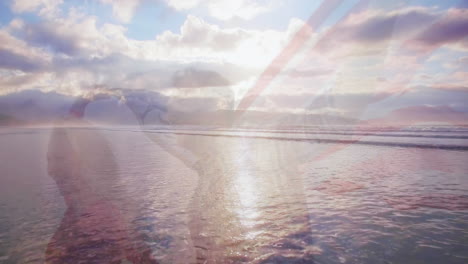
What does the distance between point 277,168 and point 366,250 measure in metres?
6.74

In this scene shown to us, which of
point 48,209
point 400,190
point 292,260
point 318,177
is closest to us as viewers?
point 292,260

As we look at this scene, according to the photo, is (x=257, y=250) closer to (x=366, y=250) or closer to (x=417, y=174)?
(x=366, y=250)

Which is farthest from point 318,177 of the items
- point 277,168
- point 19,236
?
point 19,236

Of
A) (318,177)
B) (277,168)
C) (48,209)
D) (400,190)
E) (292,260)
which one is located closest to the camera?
(292,260)

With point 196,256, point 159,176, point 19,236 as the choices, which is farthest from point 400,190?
point 19,236

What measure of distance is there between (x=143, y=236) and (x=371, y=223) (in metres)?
3.48

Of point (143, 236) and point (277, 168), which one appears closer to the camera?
point (143, 236)

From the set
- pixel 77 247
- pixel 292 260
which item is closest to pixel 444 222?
pixel 292 260

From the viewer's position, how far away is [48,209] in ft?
18.1

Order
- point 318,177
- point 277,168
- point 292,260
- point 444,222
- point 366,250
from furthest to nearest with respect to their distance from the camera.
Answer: point 277,168, point 318,177, point 444,222, point 366,250, point 292,260

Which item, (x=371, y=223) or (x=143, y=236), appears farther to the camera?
(x=371, y=223)

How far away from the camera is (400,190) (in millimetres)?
6684

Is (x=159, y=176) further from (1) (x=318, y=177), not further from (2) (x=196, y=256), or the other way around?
(2) (x=196, y=256)

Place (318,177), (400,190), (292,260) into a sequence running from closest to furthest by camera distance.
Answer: (292,260), (400,190), (318,177)
